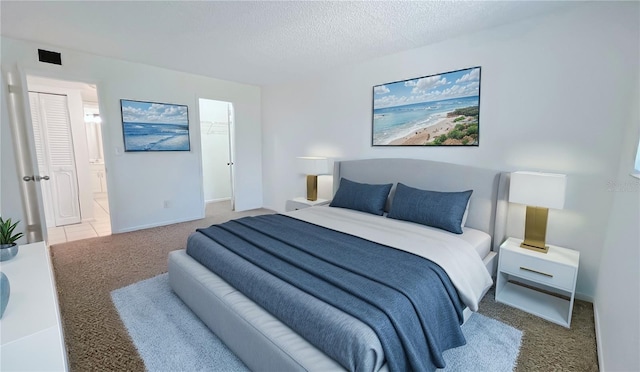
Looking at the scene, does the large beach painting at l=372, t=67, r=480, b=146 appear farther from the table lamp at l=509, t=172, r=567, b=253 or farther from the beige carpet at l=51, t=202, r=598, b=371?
the beige carpet at l=51, t=202, r=598, b=371

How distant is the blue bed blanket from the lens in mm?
1282

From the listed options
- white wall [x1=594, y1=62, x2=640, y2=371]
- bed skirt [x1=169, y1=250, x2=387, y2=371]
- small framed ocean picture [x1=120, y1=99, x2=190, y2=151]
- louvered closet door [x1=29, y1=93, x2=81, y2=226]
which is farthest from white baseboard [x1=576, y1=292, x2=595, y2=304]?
louvered closet door [x1=29, y1=93, x2=81, y2=226]

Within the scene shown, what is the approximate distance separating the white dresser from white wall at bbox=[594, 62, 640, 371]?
233cm

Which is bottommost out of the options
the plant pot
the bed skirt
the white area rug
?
the white area rug

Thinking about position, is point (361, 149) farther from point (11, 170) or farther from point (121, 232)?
point (11, 170)

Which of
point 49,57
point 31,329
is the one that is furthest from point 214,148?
point 31,329

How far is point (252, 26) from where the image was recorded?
2.64 meters

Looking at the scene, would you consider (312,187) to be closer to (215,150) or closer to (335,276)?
(335,276)

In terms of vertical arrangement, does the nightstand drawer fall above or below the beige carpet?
above

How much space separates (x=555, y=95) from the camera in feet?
7.63

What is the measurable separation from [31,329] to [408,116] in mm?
3361

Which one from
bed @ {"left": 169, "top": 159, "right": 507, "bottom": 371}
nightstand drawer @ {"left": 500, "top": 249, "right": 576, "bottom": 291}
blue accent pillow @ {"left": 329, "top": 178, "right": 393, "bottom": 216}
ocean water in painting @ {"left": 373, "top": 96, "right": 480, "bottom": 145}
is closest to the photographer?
bed @ {"left": 169, "top": 159, "right": 507, "bottom": 371}

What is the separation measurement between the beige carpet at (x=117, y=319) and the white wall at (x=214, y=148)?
292cm

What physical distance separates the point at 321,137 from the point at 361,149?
814 mm
